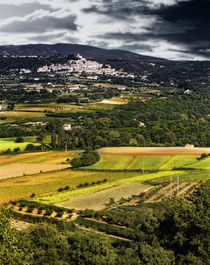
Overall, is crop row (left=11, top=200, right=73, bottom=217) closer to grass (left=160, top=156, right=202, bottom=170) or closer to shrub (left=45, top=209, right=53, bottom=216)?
shrub (left=45, top=209, right=53, bottom=216)

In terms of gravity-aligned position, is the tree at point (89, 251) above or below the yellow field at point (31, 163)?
above

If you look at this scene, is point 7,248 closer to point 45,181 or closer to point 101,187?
point 101,187

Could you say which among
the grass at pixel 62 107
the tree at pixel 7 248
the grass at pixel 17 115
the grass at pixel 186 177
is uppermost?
the grass at pixel 62 107

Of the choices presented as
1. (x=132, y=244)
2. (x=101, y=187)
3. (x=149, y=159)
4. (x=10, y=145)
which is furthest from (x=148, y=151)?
(x=132, y=244)

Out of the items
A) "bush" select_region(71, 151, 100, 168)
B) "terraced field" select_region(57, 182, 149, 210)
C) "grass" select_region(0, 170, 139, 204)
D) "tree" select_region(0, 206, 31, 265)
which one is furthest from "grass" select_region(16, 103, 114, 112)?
"tree" select_region(0, 206, 31, 265)

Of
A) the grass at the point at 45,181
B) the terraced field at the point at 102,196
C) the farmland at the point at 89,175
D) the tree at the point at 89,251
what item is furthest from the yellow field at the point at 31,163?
the tree at the point at 89,251

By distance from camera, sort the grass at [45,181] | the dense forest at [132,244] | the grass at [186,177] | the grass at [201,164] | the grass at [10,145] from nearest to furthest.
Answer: the dense forest at [132,244] → the grass at [45,181] → the grass at [186,177] → the grass at [201,164] → the grass at [10,145]

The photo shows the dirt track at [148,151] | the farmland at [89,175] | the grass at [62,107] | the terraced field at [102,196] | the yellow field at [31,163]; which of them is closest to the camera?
the terraced field at [102,196]

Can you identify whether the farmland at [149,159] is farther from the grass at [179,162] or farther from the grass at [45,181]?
the grass at [45,181]
